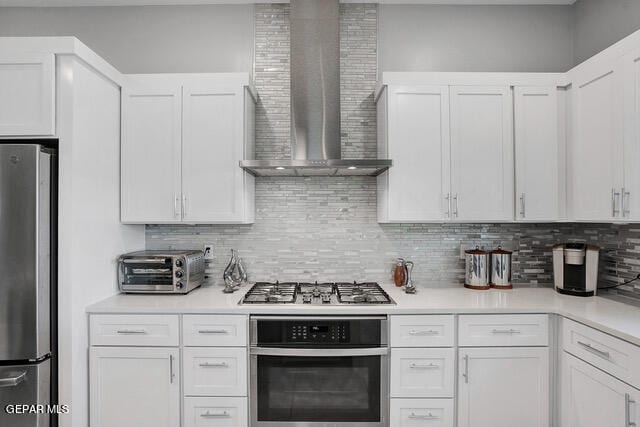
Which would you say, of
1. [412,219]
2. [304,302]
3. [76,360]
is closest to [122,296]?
[76,360]

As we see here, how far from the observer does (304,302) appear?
2191mm

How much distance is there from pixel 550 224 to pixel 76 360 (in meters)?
3.13

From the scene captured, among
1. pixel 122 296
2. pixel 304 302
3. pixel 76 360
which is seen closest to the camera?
pixel 76 360

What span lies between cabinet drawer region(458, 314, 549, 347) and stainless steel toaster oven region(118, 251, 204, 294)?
1.71 meters

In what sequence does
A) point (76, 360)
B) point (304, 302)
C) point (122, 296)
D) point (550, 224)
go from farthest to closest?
point (550, 224) → point (122, 296) → point (304, 302) → point (76, 360)

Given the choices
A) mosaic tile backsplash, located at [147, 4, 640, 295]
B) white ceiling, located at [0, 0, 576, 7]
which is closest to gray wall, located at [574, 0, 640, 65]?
white ceiling, located at [0, 0, 576, 7]

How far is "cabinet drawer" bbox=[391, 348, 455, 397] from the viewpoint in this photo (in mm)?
2049

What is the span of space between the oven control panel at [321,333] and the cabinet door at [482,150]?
1.03 m

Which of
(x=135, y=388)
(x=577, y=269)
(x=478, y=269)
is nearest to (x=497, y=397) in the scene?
(x=478, y=269)

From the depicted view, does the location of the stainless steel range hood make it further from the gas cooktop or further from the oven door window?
the oven door window

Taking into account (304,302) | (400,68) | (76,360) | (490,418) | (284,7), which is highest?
(284,7)

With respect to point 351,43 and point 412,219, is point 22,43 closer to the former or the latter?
point 351,43

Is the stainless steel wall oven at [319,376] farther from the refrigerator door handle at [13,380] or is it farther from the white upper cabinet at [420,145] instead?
the refrigerator door handle at [13,380]

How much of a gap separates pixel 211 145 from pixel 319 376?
154cm
